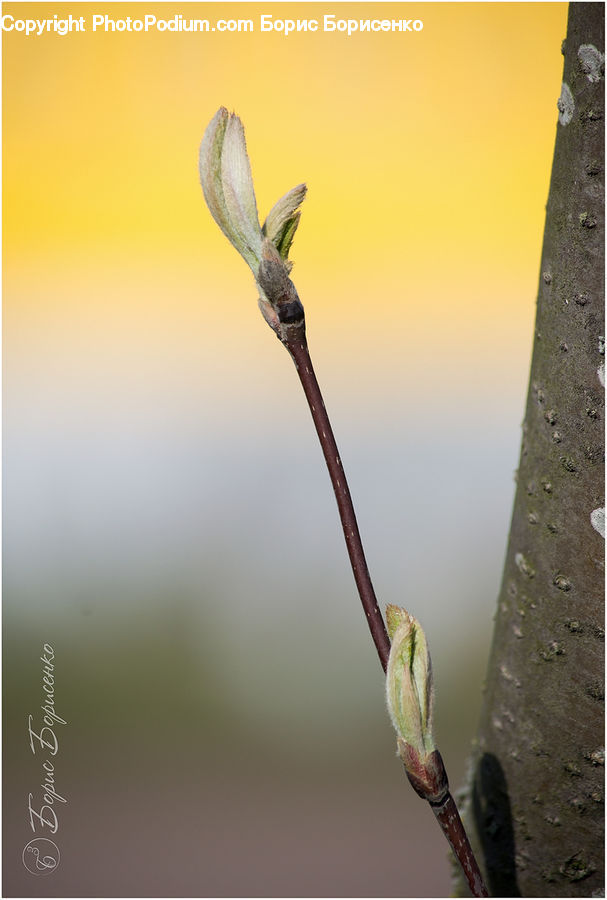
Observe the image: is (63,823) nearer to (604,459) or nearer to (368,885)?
(368,885)

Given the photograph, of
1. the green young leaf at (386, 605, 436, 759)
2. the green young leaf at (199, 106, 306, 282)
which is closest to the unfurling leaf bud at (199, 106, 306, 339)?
the green young leaf at (199, 106, 306, 282)

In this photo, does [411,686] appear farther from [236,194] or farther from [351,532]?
[236,194]

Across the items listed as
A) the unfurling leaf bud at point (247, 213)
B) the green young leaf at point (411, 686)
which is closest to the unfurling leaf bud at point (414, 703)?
the green young leaf at point (411, 686)

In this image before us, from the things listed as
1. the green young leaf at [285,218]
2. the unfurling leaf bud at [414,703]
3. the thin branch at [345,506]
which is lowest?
the unfurling leaf bud at [414,703]

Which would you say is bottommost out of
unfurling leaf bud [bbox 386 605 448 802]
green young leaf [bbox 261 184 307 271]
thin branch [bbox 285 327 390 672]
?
unfurling leaf bud [bbox 386 605 448 802]

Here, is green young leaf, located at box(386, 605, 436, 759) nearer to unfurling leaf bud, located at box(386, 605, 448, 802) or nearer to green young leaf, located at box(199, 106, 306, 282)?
unfurling leaf bud, located at box(386, 605, 448, 802)

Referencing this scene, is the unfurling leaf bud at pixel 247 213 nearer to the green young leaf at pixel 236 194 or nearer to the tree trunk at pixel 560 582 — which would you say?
the green young leaf at pixel 236 194
